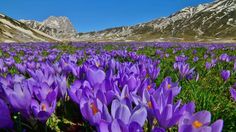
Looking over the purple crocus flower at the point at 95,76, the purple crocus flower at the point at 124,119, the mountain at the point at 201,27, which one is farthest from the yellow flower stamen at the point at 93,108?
the mountain at the point at 201,27

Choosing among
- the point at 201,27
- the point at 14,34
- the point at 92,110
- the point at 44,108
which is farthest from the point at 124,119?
the point at 201,27

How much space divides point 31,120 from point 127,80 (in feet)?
2.58

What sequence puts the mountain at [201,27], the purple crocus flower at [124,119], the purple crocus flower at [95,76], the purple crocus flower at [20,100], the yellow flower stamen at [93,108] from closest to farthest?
1. the purple crocus flower at [124,119]
2. the yellow flower stamen at [93,108]
3. the purple crocus flower at [20,100]
4. the purple crocus flower at [95,76]
5. the mountain at [201,27]

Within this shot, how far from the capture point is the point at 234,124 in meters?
2.62

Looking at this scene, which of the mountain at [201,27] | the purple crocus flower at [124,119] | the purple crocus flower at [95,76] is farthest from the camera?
the mountain at [201,27]

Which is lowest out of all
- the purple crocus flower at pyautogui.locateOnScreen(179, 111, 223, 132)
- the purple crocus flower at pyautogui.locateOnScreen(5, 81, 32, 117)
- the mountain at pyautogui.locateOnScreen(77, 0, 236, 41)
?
the mountain at pyautogui.locateOnScreen(77, 0, 236, 41)

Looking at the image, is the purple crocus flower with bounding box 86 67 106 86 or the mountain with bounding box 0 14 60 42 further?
the mountain with bounding box 0 14 60 42

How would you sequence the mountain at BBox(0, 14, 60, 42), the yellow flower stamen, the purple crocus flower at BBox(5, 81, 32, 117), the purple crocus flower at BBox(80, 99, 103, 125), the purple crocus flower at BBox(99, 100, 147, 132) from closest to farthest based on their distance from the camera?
the purple crocus flower at BBox(99, 100, 147, 132) < the purple crocus flower at BBox(80, 99, 103, 125) < the yellow flower stamen < the purple crocus flower at BBox(5, 81, 32, 117) < the mountain at BBox(0, 14, 60, 42)

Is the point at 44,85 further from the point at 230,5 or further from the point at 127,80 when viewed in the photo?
the point at 230,5

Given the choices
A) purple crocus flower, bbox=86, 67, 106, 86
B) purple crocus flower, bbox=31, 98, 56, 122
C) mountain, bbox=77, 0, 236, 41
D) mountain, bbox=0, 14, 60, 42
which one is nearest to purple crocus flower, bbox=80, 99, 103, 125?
purple crocus flower, bbox=31, 98, 56, 122

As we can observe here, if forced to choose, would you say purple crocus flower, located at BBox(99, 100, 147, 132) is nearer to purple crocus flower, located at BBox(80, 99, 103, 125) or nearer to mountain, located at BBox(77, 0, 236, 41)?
purple crocus flower, located at BBox(80, 99, 103, 125)

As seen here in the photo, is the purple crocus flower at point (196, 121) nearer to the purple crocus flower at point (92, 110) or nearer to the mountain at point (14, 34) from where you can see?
the purple crocus flower at point (92, 110)

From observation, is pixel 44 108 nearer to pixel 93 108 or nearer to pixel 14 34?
pixel 93 108

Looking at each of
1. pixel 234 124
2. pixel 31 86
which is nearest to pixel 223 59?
pixel 234 124
